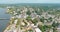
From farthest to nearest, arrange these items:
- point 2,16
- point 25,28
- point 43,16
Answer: point 43,16
point 2,16
point 25,28

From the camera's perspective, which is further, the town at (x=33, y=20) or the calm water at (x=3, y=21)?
the calm water at (x=3, y=21)

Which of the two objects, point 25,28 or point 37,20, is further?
point 37,20

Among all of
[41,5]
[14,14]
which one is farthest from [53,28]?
[14,14]

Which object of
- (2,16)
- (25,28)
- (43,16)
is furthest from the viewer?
(43,16)

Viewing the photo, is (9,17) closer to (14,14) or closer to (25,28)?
(14,14)

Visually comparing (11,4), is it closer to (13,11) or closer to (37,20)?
(13,11)

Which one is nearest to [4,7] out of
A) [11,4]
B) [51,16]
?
[11,4]

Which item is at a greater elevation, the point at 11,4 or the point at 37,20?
the point at 11,4

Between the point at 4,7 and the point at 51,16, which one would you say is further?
the point at 51,16

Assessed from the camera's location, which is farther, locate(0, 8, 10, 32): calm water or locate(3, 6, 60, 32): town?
locate(0, 8, 10, 32): calm water
